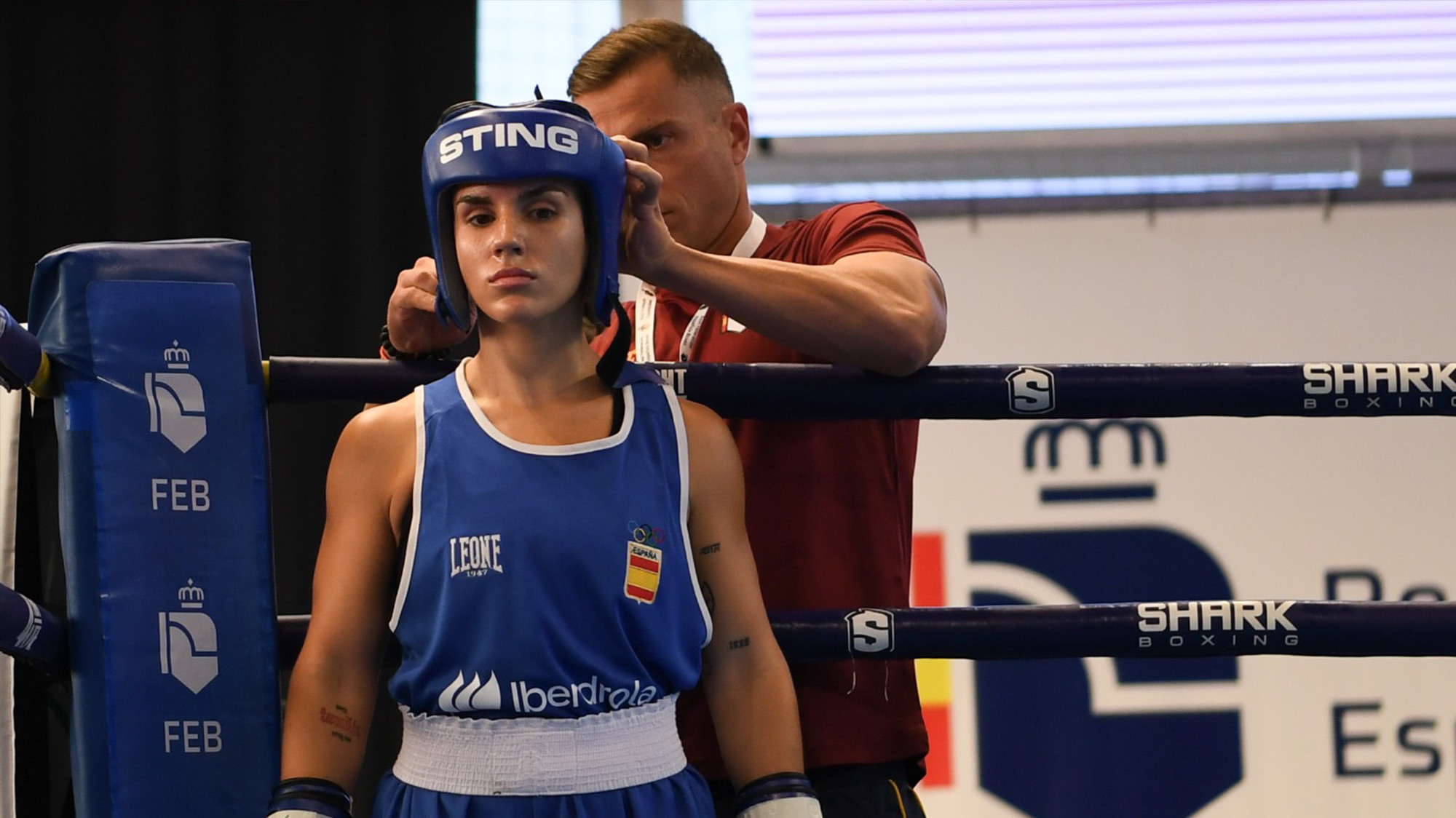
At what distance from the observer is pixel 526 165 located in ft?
4.45

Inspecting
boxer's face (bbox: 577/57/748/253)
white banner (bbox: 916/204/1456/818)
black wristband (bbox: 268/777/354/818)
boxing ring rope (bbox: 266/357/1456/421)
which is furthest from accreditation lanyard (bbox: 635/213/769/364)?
white banner (bbox: 916/204/1456/818)

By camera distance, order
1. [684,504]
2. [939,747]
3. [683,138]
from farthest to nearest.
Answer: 1. [939,747]
2. [683,138]
3. [684,504]

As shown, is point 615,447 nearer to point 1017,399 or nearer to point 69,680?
point 1017,399

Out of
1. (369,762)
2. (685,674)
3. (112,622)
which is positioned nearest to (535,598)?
(685,674)

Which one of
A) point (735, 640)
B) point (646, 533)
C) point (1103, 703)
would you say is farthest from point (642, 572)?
point (1103, 703)

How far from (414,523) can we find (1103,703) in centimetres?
209

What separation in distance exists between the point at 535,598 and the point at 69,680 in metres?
0.50

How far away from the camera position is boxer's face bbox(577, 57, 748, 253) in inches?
73.1

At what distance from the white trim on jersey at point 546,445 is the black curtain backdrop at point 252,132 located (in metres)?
2.13

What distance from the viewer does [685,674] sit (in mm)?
1375

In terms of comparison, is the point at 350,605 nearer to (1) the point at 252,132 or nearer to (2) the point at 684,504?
(2) the point at 684,504

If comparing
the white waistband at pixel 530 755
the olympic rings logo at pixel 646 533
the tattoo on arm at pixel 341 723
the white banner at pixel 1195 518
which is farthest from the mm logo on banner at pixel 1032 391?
the white banner at pixel 1195 518

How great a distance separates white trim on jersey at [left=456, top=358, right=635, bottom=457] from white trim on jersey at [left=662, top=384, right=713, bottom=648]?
5cm

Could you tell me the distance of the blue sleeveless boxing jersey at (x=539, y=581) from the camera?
1.30 meters
